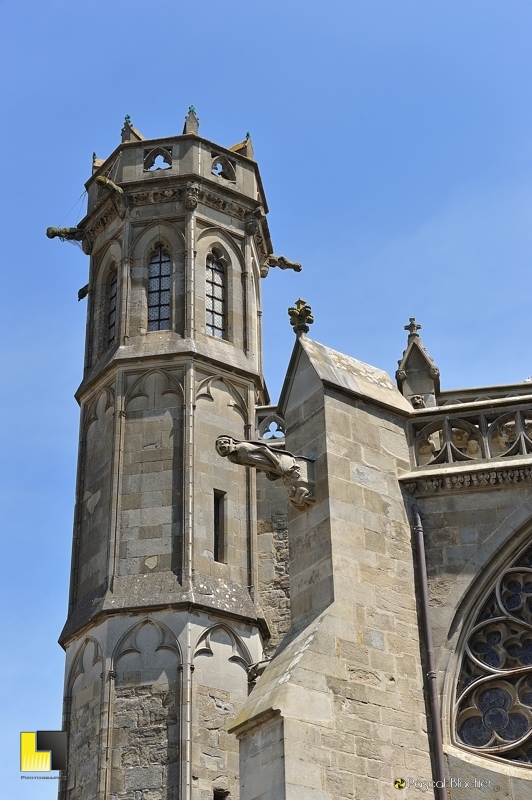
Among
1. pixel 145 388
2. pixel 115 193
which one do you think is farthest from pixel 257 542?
pixel 115 193

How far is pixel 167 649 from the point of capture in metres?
15.5

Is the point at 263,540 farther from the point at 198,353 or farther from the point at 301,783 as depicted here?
the point at 301,783

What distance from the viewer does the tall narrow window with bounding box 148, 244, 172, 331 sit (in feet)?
59.8

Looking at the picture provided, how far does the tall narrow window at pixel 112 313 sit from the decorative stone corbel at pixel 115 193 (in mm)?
932

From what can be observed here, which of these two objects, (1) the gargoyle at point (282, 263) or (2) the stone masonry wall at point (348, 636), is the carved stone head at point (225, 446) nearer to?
(2) the stone masonry wall at point (348, 636)

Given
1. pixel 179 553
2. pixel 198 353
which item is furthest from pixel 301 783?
pixel 198 353

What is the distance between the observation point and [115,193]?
18891 millimetres

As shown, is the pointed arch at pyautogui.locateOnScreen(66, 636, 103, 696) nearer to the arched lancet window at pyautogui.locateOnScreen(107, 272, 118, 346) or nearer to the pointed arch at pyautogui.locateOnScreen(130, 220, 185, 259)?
the arched lancet window at pyautogui.locateOnScreen(107, 272, 118, 346)

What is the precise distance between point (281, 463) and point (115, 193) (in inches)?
334

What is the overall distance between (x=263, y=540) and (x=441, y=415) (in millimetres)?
5439

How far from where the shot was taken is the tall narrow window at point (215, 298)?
1844 cm

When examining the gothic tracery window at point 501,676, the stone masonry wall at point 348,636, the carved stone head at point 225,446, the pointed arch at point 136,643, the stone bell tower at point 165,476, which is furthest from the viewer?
the pointed arch at point 136,643

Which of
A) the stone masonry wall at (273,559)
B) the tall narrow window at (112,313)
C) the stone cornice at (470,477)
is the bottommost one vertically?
the stone cornice at (470,477)

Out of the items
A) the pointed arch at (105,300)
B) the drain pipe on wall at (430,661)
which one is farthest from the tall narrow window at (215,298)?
the drain pipe on wall at (430,661)
